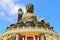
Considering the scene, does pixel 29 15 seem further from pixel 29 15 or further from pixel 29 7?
pixel 29 7

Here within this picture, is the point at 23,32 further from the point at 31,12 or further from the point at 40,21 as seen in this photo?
the point at 31,12

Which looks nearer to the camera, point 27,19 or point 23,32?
point 23,32

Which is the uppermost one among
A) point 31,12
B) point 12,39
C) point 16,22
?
point 31,12

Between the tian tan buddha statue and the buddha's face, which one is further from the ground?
the buddha's face

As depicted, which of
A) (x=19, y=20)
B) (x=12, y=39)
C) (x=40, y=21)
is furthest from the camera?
(x=19, y=20)

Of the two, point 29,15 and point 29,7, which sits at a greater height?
point 29,7

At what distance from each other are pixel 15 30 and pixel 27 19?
89.7 inches

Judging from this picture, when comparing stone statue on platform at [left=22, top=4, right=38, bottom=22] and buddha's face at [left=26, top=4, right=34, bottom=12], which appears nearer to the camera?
stone statue on platform at [left=22, top=4, right=38, bottom=22]

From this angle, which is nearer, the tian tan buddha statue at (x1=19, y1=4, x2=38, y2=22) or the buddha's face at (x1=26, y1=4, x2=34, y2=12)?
the tian tan buddha statue at (x1=19, y1=4, x2=38, y2=22)

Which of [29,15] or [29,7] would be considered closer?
[29,15]

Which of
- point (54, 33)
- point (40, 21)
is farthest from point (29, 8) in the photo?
point (54, 33)

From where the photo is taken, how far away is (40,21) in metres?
20.5

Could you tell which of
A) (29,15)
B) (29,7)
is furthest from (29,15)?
(29,7)

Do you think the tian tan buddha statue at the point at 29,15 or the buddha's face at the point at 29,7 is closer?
the tian tan buddha statue at the point at 29,15
